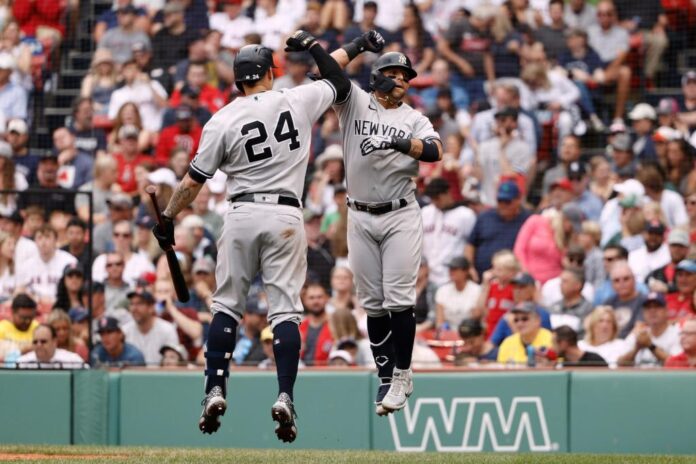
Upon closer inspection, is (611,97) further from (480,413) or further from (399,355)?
(399,355)

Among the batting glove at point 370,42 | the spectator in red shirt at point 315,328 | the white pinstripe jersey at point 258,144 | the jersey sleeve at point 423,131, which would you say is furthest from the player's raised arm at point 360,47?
the spectator in red shirt at point 315,328

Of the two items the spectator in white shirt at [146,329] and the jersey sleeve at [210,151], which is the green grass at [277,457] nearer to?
the jersey sleeve at [210,151]

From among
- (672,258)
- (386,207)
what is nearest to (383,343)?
(386,207)

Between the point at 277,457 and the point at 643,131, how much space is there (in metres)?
6.87

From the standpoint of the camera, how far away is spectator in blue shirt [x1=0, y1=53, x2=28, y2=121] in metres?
15.3

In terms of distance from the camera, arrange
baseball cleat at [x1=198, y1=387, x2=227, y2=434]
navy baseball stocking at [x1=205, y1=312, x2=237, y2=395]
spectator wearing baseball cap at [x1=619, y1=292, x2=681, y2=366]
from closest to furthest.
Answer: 1. baseball cleat at [x1=198, y1=387, x2=227, y2=434]
2. navy baseball stocking at [x1=205, y1=312, x2=237, y2=395]
3. spectator wearing baseball cap at [x1=619, y1=292, x2=681, y2=366]

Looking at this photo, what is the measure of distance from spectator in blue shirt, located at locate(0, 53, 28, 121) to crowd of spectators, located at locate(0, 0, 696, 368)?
0.02 metres

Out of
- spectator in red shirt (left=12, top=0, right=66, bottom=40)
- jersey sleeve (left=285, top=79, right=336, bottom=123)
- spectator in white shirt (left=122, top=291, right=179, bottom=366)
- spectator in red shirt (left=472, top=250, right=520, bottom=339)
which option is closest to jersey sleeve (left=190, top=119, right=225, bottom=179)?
jersey sleeve (left=285, top=79, right=336, bottom=123)

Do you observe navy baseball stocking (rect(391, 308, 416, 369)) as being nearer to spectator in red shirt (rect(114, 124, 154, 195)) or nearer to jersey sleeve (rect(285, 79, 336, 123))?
jersey sleeve (rect(285, 79, 336, 123))

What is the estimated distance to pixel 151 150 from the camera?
14555 millimetres

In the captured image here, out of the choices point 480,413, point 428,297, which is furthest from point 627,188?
point 480,413

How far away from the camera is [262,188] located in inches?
284

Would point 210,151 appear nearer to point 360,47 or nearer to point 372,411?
point 360,47

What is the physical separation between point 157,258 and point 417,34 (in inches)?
166
